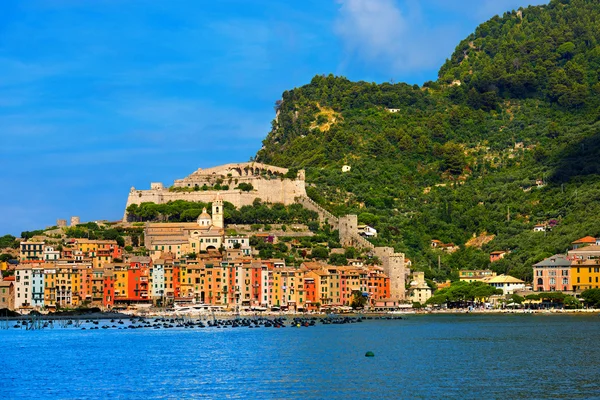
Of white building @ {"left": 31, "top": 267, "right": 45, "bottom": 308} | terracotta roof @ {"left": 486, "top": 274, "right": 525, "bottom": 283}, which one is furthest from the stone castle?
white building @ {"left": 31, "top": 267, "right": 45, "bottom": 308}

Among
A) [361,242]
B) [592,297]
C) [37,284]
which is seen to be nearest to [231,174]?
[361,242]

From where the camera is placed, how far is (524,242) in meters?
115

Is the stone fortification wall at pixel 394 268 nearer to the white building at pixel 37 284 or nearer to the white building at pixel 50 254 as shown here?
the white building at pixel 50 254

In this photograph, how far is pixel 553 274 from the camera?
103m

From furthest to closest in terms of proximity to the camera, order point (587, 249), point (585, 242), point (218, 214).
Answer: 1. point (218, 214)
2. point (585, 242)
3. point (587, 249)

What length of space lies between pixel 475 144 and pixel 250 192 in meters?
36.5

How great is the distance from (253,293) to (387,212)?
27.5m

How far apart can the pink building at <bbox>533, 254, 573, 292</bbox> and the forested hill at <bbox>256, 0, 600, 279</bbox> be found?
12.2 ft

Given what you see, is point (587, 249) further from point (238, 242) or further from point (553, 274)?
point (238, 242)

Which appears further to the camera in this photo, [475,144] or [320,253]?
[475,144]

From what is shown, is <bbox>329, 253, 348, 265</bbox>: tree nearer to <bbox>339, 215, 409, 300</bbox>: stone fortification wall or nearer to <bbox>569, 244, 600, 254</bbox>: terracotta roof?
<bbox>339, 215, 409, 300</bbox>: stone fortification wall

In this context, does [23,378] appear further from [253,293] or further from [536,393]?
[253,293]

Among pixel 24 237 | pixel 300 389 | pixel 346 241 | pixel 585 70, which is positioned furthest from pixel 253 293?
pixel 585 70

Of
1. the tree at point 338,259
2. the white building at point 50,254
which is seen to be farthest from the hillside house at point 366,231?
the white building at point 50,254
